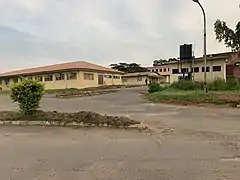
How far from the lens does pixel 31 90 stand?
1402cm

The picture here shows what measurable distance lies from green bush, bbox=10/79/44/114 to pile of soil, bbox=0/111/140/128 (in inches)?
14.5

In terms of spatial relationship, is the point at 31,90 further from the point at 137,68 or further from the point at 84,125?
the point at 137,68

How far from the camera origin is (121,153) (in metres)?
7.84

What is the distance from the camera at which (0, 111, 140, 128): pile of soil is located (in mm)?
12477

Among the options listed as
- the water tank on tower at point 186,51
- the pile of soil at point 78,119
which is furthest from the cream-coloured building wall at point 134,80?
the pile of soil at point 78,119

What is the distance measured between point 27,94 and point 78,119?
8.41 ft

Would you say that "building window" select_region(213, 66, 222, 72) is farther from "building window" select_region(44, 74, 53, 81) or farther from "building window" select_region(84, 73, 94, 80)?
→ "building window" select_region(44, 74, 53, 81)

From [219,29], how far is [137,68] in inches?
2570

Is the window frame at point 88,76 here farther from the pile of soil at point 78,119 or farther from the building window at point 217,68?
the pile of soil at point 78,119

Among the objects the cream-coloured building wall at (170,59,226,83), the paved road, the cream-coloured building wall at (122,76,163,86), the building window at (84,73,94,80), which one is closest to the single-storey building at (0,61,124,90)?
the building window at (84,73,94,80)

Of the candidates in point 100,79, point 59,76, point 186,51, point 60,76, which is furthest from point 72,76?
point 186,51

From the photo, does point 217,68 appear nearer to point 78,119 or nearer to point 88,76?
point 88,76

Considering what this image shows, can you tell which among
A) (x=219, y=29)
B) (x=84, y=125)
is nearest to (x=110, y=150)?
(x=84, y=125)

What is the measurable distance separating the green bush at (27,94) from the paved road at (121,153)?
186cm
